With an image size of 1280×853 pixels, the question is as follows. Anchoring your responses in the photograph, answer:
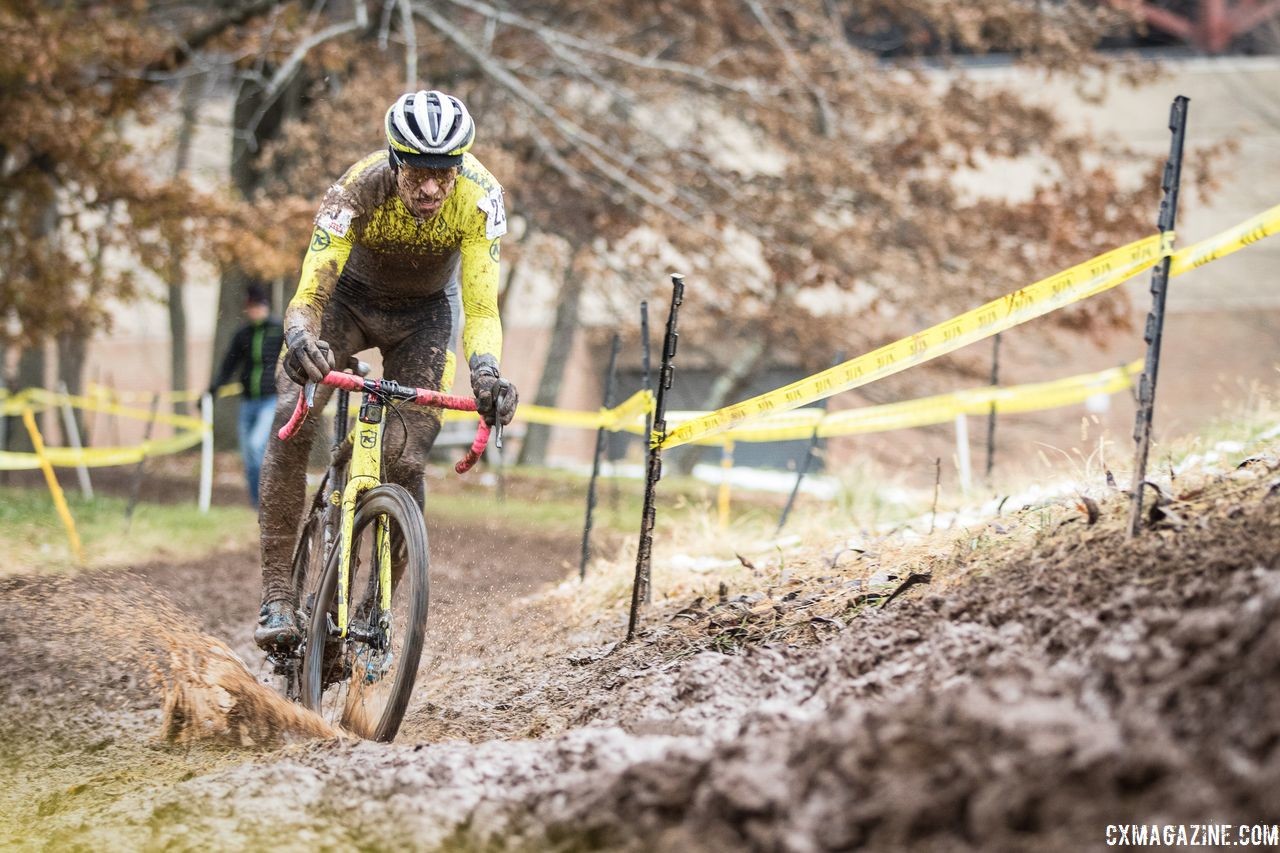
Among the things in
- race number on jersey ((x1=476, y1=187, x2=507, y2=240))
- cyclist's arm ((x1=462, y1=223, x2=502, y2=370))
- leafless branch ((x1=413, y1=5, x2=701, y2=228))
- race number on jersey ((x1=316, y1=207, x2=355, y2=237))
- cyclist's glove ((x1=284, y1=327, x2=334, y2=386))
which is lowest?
cyclist's glove ((x1=284, y1=327, x2=334, y2=386))

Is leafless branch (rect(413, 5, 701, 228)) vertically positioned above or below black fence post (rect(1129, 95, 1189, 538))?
above

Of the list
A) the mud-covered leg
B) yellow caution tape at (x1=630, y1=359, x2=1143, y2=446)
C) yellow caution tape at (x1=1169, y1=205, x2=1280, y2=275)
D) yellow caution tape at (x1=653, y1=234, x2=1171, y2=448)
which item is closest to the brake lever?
the mud-covered leg

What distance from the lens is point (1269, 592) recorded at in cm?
315

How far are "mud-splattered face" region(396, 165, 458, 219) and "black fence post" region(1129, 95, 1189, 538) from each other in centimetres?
251

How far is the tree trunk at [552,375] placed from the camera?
2093 centimetres

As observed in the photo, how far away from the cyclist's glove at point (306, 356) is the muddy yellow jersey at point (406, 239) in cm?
15

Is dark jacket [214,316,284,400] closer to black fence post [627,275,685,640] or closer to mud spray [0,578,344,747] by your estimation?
mud spray [0,578,344,747]

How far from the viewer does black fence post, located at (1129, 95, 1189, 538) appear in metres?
4.24

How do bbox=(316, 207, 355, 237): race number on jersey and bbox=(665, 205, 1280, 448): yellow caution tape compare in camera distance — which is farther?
bbox=(316, 207, 355, 237): race number on jersey

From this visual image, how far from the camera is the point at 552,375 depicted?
873 inches

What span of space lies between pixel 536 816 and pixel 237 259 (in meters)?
11.1

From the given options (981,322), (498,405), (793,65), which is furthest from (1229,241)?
(793,65)

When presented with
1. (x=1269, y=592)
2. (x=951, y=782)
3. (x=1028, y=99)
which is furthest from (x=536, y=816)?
(x=1028, y=99)

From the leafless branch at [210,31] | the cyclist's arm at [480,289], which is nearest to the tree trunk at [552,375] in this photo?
the leafless branch at [210,31]
